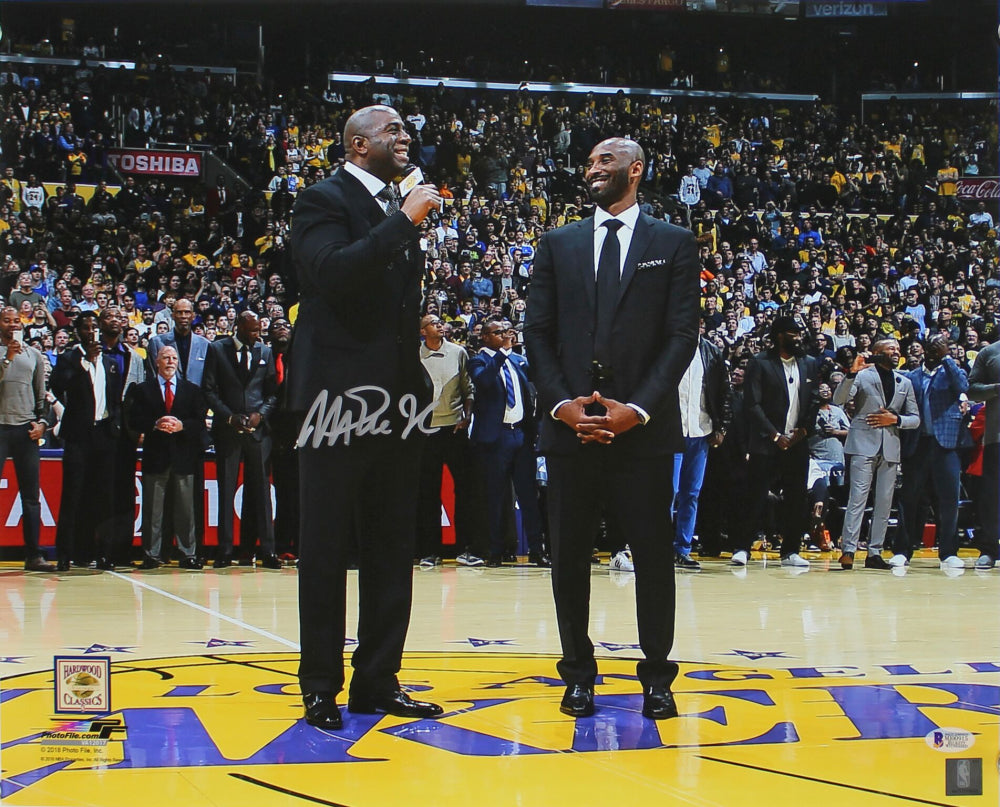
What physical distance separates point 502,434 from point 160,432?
2344 mm

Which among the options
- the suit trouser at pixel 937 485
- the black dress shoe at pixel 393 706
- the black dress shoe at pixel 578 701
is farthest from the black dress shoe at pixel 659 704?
the suit trouser at pixel 937 485

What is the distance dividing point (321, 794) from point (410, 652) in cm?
218

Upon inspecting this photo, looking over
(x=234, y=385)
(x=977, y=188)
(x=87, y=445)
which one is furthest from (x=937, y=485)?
(x=87, y=445)

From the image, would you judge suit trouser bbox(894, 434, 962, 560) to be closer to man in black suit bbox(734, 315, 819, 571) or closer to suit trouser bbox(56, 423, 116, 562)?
man in black suit bbox(734, 315, 819, 571)

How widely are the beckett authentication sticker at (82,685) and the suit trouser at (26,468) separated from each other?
5582mm

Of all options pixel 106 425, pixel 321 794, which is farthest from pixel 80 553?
pixel 321 794

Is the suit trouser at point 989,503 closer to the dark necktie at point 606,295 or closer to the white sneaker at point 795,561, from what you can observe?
the white sneaker at point 795,561

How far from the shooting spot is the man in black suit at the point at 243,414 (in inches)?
340

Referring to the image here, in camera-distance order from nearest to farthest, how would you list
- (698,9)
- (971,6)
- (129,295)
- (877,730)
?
(877,730)
(971,6)
(698,9)
(129,295)

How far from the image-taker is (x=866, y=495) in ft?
30.0

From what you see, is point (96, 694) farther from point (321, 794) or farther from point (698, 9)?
point (698, 9)

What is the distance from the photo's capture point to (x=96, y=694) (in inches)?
119

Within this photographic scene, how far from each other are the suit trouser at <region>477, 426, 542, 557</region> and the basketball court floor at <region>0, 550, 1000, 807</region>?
2.50 m
